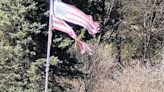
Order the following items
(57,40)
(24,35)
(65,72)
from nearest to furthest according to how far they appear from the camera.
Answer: (24,35), (57,40), (65,72)

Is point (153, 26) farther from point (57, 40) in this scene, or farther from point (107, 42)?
point (57, 40)

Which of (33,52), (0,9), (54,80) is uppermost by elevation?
(0,9)

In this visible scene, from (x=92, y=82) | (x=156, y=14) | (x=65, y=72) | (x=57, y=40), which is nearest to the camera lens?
(x=57, y=40)

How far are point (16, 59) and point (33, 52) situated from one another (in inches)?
19.2

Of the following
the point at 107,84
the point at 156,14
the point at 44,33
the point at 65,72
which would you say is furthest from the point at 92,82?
the point at 156,14

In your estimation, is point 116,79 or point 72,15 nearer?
point 72,15

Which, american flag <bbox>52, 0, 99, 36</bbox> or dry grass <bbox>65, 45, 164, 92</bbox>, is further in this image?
dry grass <bbox>65, 45, 164, 92</bbox>

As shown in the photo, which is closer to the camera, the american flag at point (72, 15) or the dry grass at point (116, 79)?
the american flag at point (72, 15)

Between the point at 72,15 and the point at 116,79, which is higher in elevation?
the point at 72,15

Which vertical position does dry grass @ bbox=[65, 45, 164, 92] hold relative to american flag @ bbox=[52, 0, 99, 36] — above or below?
below

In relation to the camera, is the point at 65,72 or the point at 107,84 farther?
the point at 107,84

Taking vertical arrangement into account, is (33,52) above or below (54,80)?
above

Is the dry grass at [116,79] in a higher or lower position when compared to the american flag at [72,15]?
lower

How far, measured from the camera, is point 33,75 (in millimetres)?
15039
